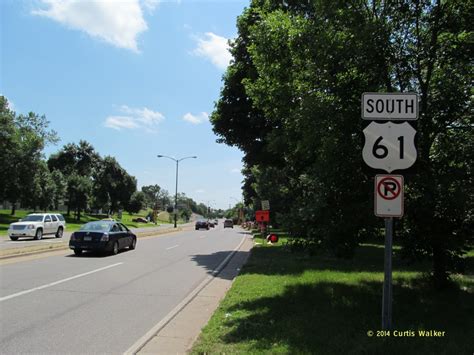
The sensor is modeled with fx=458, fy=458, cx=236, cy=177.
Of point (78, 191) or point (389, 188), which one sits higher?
point (78, 191)

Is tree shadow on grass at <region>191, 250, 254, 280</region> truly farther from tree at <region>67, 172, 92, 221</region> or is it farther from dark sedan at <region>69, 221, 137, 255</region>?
tree at <region>67, 172, 92, 221</region>

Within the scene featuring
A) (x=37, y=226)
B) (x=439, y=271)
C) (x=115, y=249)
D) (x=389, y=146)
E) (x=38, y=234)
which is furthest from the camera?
(x=38, y=234)

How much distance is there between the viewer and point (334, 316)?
7242 millimetres

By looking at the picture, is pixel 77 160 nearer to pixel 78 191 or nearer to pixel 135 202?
pixel 135 202

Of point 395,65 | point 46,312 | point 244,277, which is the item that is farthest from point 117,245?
point 395,65

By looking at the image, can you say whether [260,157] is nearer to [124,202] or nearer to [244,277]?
[244,277]

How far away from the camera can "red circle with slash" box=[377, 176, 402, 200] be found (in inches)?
215

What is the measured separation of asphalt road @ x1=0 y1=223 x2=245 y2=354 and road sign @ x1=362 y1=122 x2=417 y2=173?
4.16 metres

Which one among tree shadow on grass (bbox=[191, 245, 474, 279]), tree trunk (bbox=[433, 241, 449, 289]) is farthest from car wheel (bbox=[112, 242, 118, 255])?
tree trunk (bbox=[433, 241, 449, 289])

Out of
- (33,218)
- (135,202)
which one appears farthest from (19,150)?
(135,202)

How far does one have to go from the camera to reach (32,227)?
27703 millimetres

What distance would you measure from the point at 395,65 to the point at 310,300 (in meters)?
4.94

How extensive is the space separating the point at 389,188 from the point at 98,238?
15.4m

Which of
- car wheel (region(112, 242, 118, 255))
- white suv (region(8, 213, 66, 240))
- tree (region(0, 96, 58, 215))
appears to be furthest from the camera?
tree (region(0, 96, 58, 215))
